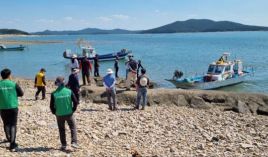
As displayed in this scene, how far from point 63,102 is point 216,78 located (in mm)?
22077

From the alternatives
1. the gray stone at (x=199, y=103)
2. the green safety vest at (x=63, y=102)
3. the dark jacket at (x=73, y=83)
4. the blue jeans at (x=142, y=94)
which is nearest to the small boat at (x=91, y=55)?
the gray stone at (x=199, y=103)

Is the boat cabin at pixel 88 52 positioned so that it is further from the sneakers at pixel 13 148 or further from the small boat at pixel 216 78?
the sneakers at pixel 13 148

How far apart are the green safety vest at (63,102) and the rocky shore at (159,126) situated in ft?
2.98

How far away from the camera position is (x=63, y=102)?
9188 mm

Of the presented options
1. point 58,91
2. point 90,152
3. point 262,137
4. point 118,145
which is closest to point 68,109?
point 58,91

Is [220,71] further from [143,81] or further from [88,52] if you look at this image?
[88,52]

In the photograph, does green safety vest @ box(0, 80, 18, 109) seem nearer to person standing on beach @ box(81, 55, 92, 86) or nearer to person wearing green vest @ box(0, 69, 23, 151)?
person wearing green vest @ box(0, 69, 23, 151)

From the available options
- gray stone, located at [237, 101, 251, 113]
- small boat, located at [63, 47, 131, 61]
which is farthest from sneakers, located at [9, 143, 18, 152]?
small boat, located at [63, 47, 131, 61]

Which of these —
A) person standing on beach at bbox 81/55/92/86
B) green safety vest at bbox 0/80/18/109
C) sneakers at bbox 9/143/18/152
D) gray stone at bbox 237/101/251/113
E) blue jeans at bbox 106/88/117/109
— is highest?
green safety vest at bbox 0/80/18/109

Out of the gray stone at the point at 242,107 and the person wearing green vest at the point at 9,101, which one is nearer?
the person wearing green vest at the point at 9,101

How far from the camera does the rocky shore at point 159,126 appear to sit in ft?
33.4

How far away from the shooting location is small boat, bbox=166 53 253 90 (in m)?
29.0

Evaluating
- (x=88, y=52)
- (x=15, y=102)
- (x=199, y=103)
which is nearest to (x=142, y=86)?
(x=199, y=103)

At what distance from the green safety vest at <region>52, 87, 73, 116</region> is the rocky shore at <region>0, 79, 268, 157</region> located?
0.91 meters
